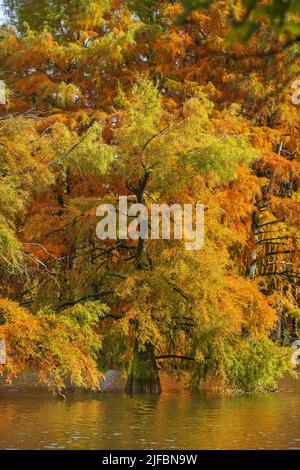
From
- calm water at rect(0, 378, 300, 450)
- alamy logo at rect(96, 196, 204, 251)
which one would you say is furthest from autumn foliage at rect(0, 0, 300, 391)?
calm water at rect(0, 378, 300, 450)

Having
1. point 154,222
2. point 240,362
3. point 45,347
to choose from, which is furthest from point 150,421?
point 154,222

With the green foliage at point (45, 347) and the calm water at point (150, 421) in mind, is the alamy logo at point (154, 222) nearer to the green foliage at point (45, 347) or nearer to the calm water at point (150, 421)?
the green foliage at point (45, 347)

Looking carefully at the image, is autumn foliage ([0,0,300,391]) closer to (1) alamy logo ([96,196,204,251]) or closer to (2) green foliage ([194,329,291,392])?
(2) green foliage ([194,329,291,392])

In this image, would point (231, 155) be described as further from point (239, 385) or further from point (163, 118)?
point (239, 385)

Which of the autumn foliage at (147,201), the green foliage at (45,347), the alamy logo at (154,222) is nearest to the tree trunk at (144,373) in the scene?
the autumn foliage at (147,201)

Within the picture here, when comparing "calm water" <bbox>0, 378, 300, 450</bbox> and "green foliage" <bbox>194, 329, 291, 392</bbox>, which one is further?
"green foliage" <bbox>194, 329, 291, 392</bbox>
